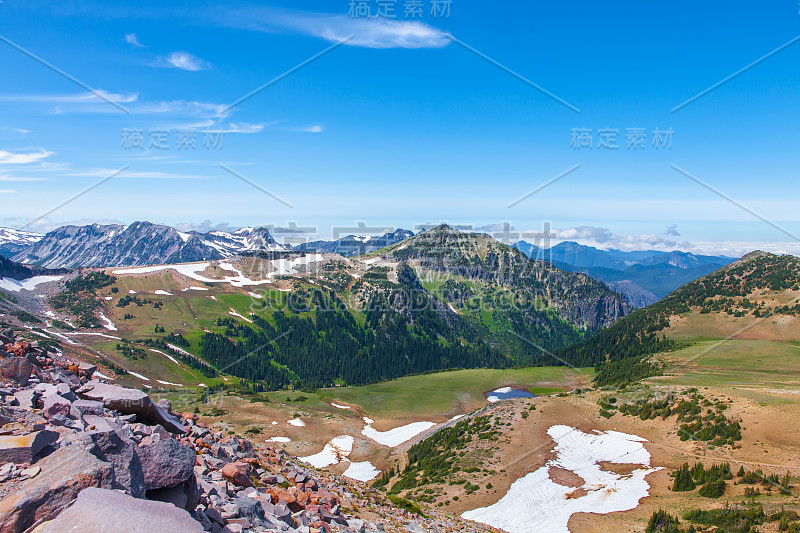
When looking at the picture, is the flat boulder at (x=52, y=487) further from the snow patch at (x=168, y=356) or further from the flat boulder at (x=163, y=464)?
the snow patch at (x=168, y=356)

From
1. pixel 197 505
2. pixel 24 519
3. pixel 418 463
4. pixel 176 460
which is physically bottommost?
pixel 418 463

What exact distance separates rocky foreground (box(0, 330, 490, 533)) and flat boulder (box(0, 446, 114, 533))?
17 millimetres

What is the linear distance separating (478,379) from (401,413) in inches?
1654

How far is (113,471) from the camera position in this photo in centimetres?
855

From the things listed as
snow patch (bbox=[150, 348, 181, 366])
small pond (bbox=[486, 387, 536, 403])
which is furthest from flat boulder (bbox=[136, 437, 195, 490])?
snow patch (bbox=[150, 348, 181, 366])

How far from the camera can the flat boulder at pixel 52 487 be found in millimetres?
7031

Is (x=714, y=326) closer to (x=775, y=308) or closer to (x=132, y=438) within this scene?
(x=775, y=308)

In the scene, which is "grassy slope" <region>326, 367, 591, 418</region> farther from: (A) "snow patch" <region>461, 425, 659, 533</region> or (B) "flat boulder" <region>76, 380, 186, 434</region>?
(B) "flat boulder" <region>76, 380, 186, 434</region>

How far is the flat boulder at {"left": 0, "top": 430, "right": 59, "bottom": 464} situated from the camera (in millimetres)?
8664

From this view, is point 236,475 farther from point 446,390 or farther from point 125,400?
point 446,390

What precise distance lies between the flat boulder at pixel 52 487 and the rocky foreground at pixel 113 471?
0.7 inches

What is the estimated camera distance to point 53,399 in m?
12.5

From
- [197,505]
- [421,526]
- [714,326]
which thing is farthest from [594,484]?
[714,326]

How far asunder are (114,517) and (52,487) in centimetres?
167
